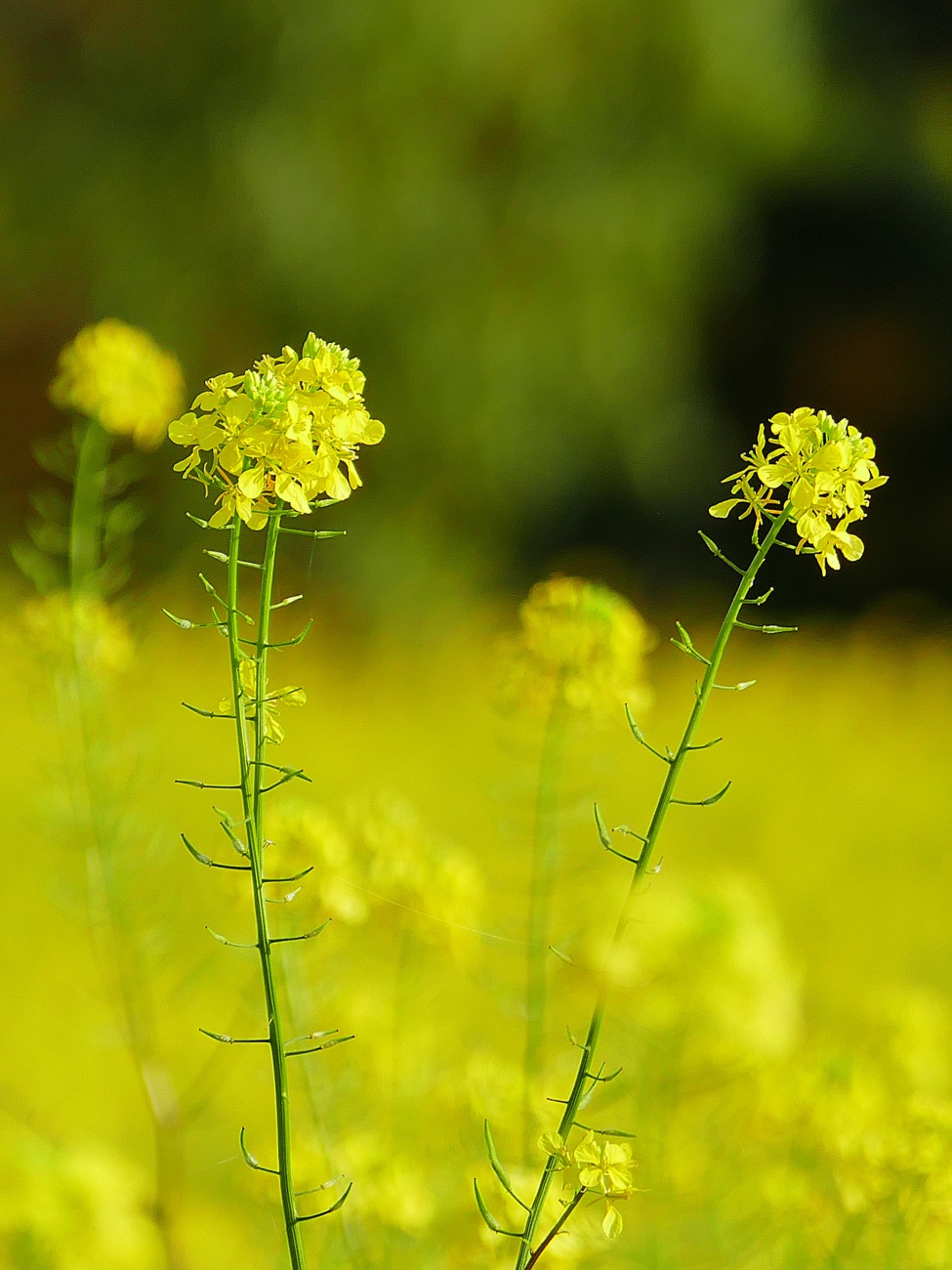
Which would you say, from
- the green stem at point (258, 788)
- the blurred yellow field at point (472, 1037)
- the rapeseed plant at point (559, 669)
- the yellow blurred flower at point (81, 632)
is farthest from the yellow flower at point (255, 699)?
the yellow blurred flower at point (81, 632)

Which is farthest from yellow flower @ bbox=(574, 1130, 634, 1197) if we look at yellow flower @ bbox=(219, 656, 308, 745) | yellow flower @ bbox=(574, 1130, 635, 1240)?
yellow flower @ bbox=(219, 656, 308, 745)

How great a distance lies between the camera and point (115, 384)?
690 millimetres

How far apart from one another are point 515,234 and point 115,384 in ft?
6.51

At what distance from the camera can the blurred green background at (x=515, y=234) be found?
2.44 metres

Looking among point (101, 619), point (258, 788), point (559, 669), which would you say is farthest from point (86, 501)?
point (258, 788)

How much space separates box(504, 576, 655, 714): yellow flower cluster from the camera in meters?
0.61

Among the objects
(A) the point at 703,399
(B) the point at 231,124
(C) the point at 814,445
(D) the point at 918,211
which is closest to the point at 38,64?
(B) the point at 231,124

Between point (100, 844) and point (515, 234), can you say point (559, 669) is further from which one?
point (515, 234)

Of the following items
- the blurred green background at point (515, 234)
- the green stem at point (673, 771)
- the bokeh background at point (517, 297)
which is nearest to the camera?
the green stem at point (673, 771)

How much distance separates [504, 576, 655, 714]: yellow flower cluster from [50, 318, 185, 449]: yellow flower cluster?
23 cm

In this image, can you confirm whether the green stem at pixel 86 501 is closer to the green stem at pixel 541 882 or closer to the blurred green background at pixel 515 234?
the green stem at pixel 541 882

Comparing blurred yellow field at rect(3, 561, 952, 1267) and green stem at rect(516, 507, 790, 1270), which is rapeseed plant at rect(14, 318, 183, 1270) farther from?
green stem at rect(516, 507, 790, 1270)

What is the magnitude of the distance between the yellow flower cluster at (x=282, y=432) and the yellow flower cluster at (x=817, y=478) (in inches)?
4.2

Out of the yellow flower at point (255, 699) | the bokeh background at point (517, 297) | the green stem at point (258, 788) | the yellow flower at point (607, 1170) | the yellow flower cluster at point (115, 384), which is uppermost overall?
the bokeh background at point (517, 297)
